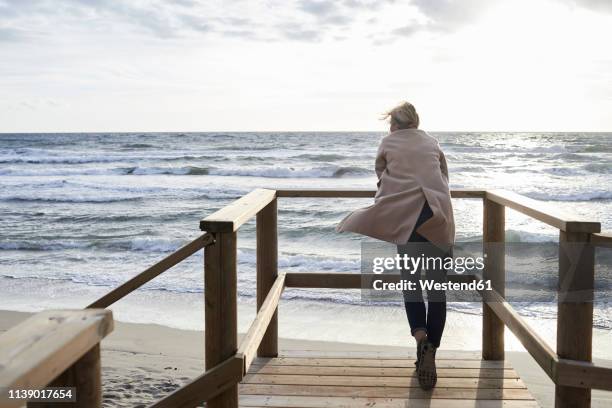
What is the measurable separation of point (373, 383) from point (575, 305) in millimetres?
1330

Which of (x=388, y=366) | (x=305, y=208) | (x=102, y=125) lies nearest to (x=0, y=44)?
(x=102, y=125)

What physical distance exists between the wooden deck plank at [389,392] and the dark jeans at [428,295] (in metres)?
0.25

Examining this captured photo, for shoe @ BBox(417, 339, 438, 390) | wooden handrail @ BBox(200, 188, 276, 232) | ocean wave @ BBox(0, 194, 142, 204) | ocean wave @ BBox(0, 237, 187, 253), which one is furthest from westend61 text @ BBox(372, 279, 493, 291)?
ocean wave @ BBox(0, 194, 142, 204)

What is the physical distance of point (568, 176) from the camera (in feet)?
81.0

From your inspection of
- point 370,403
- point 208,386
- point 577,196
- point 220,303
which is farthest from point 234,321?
point 577,196

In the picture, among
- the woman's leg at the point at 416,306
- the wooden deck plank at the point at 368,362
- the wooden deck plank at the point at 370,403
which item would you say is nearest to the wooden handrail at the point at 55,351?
the wooden deck plank at the point at 370,403

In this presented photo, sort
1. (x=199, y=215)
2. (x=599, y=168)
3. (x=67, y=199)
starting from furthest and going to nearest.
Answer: (x=599, y=168) → (x=67, y=199) → (x=199, y=215)

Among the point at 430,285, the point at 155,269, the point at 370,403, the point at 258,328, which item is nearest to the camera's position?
the point at 155,269

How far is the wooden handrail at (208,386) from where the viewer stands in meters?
2.65

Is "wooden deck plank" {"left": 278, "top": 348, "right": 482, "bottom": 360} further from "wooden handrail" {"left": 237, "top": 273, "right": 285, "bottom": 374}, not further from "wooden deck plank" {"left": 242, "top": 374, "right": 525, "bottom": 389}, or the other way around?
"wooden handrail" {"left": 237, "top": 273, "right": 285, "bottom": 374}

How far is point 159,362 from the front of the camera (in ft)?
18.2

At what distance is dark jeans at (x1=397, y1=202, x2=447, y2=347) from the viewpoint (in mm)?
3508

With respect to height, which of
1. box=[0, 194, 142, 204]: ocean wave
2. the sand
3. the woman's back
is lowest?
the sand

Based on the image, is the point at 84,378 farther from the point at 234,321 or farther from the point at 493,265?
the point at 493,265
